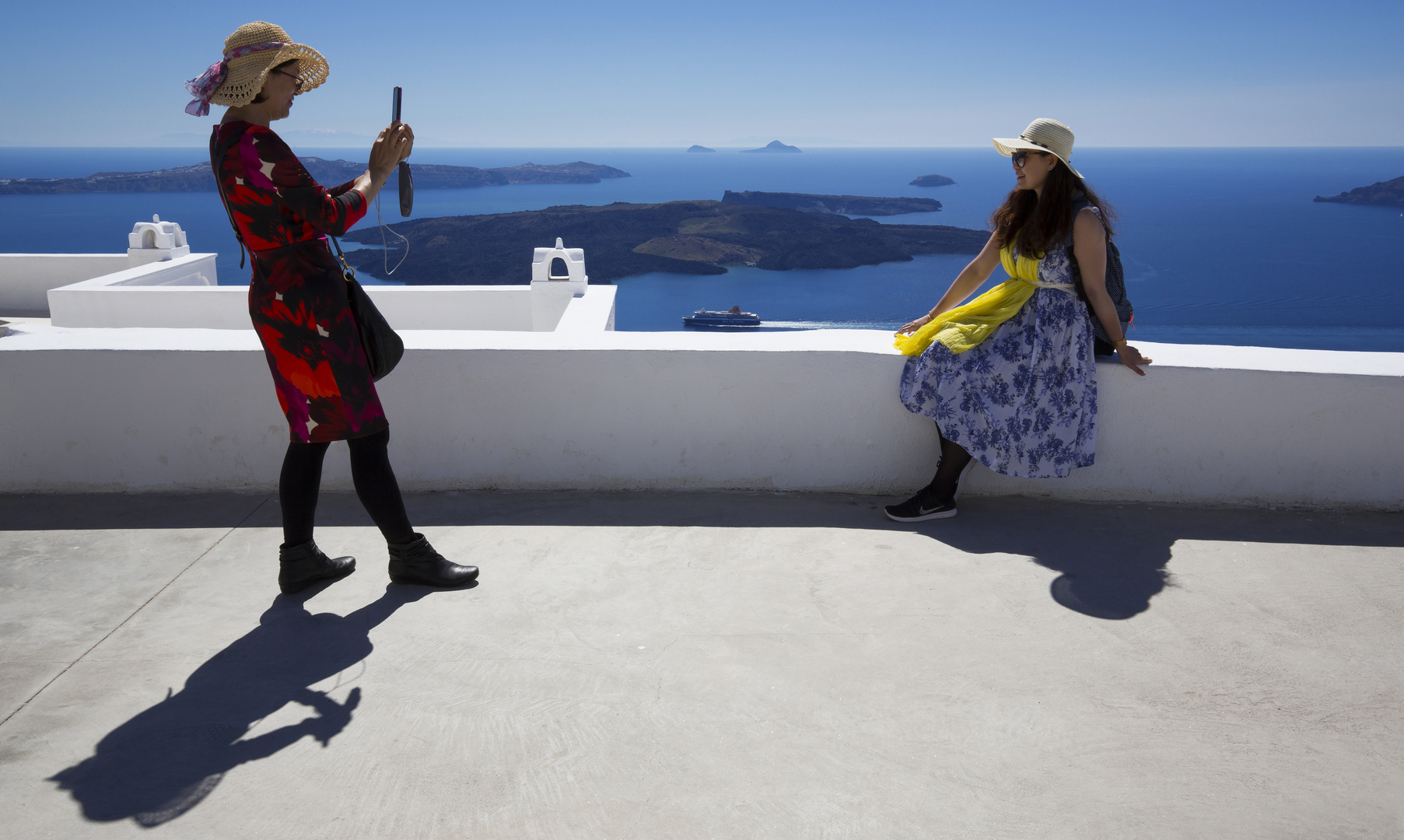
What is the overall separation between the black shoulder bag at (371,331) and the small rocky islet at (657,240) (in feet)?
209

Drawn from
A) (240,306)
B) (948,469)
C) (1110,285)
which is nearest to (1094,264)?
(1110,285)

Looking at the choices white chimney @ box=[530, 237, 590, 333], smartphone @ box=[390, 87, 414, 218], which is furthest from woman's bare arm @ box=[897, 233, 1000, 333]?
white chimney @ box=[530, 237, 590, 333]

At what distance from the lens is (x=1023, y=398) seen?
2.83 metres

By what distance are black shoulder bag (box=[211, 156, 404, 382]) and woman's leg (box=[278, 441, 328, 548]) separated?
0.85 feet

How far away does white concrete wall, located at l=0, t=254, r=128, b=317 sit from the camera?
1030cm

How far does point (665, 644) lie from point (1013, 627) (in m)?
0.88

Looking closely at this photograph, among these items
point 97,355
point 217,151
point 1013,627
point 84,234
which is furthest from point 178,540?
point 84,234

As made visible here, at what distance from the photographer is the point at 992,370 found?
2812 millimetres

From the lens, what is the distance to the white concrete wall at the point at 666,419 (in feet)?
9.57

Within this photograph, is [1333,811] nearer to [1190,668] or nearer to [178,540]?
[1190,668]

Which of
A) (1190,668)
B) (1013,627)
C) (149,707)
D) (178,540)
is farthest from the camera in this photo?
(178,540)

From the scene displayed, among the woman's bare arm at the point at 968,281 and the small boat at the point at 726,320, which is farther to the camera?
the small boat at the point at 726,320

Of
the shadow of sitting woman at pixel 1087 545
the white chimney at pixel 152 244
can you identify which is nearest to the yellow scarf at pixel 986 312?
the shadow of sitting woman at pixel 1087 545

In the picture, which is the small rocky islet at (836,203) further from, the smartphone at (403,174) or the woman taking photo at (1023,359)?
the smartphone at (403,174)
